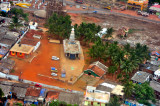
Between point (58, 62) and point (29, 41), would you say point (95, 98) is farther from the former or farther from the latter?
point (29, 41)

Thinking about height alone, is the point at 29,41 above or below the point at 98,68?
above

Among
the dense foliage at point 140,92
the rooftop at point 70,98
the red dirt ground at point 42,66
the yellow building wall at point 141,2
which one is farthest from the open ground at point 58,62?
the yellow building wall at point 141,2

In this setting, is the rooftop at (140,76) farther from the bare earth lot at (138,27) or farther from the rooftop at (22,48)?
the rooftop at (22,48)

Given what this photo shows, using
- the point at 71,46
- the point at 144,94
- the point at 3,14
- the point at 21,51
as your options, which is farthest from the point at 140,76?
the point at 3,14

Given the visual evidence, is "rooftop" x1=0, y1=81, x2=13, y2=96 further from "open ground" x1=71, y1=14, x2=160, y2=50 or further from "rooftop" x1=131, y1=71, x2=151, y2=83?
"open ground" x1=71, y1=14, x2=160, y2=50

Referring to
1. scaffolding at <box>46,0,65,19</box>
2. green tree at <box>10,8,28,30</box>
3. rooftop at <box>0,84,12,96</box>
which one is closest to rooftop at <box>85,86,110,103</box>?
rooftop at <box>0,84,12,96</box>

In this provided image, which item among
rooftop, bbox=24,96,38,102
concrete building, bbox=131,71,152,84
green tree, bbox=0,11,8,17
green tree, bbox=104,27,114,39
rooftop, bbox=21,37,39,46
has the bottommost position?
rooftop, bbox=24,96,38,102
